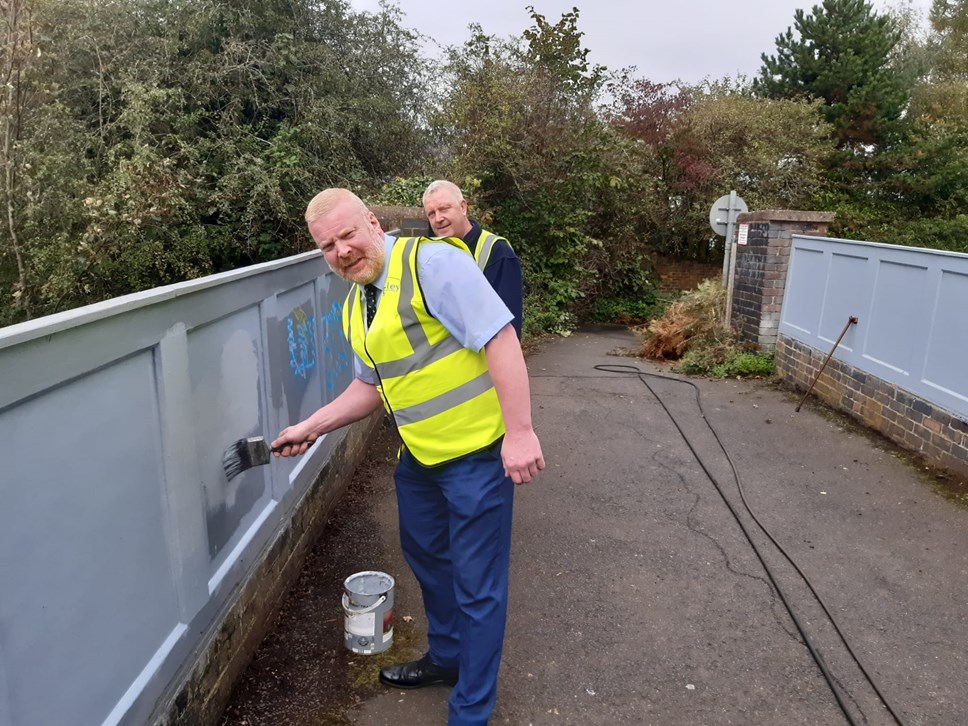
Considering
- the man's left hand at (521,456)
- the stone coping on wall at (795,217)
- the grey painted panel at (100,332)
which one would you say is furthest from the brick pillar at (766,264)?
the man's left hand at (521,456)

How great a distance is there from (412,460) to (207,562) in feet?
2.78

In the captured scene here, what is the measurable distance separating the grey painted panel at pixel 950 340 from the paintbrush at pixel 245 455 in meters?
4.90

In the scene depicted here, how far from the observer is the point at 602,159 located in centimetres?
1459

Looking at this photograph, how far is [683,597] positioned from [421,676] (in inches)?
58.9

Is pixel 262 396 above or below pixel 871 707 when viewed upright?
above

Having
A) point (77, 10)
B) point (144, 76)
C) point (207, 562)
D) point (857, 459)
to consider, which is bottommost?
point (857, 459)

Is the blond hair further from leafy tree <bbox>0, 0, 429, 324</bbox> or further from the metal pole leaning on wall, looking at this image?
leafy tree <bbox>0, 0, 429, 324</bbox>

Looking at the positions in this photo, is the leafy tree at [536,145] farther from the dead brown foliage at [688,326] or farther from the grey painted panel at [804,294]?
the grey painted panel at [804,294]

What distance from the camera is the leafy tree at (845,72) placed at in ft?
70.3

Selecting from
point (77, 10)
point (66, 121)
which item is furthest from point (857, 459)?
point (77, 10)

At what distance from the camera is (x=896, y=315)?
631 centimetres

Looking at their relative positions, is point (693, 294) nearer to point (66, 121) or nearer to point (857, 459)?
point (857, 459)

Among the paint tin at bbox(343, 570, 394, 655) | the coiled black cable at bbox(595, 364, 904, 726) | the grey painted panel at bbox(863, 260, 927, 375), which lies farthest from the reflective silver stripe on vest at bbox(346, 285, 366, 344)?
the grey painted panel at bbox(863, 260, 927, 375)

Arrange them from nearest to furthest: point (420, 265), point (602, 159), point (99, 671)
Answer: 1. point (99, 671)
2. point (420, 265)
3. point (602, 159)
